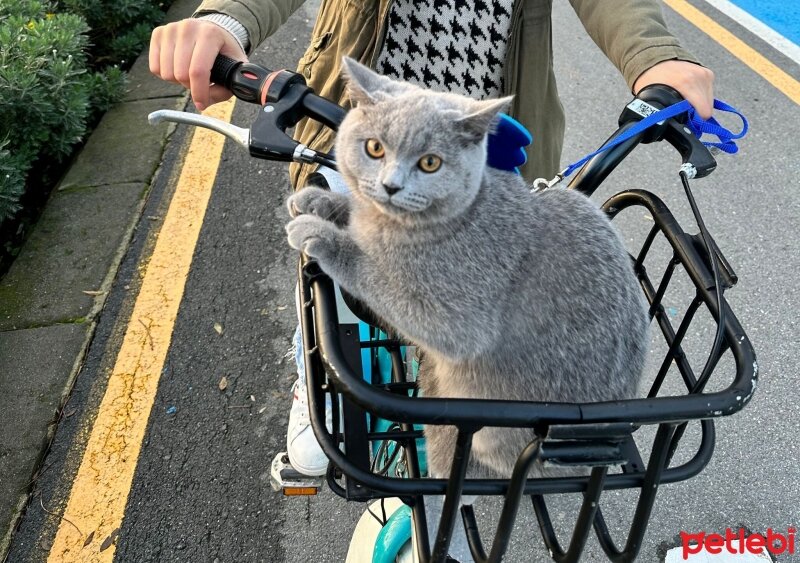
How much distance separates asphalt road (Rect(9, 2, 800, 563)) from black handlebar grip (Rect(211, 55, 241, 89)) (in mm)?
1593

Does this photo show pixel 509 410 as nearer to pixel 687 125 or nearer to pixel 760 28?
pixel 687 125

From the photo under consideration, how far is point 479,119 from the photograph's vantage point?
1.18 meters

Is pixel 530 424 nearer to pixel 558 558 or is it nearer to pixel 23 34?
pixel 558 558

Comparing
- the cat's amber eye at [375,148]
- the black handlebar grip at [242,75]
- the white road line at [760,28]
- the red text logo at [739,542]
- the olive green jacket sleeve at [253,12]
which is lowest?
the red text logo at [739,542]

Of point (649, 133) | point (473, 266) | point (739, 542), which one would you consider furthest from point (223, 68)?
point (739, 542)

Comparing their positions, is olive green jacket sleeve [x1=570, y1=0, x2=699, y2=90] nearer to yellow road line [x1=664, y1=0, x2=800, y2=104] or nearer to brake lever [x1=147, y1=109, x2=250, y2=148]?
brake lever [x1=147, y1=109, x2=250, y2=148]

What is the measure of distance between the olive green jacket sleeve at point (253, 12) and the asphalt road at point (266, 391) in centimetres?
164

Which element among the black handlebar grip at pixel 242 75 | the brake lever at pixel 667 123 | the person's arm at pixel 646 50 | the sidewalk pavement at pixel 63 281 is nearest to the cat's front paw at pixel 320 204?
the black handlebar grip at pixel 242 75

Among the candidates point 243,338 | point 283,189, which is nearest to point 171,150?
point 283,189

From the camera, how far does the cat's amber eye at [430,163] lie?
1.22 metres

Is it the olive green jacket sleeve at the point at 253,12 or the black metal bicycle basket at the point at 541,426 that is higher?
the olive green jacket sleeve at the point at 253,12

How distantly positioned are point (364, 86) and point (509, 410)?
802mm

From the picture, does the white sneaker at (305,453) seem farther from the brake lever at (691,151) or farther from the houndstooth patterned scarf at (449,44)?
the brake lever at (691,151)

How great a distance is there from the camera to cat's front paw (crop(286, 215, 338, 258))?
4.10ft
